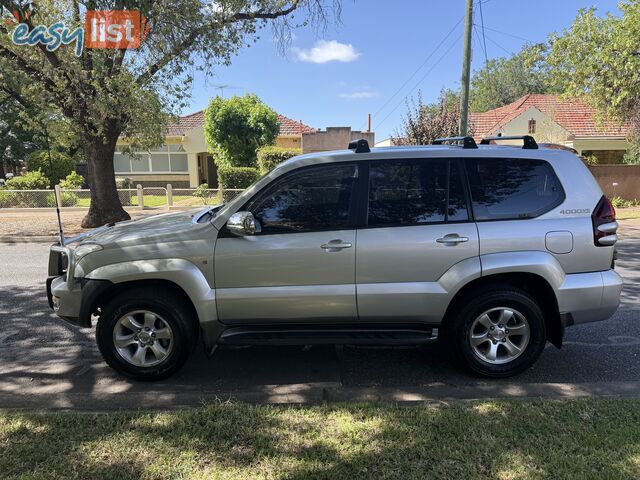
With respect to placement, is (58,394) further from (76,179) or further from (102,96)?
(76,179)

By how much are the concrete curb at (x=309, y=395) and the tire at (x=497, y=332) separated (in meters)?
0.22

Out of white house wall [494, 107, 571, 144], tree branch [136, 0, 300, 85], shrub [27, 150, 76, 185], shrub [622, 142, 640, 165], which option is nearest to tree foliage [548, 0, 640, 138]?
shrub [622, 142, 640, 165]

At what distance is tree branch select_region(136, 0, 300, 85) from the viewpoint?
11.4m

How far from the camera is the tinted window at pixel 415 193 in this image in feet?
12.4

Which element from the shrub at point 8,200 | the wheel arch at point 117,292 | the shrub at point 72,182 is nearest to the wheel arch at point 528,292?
the wheel arch at point 117,292

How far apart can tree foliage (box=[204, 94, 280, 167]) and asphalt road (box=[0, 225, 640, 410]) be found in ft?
63.9

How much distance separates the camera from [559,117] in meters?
26.0

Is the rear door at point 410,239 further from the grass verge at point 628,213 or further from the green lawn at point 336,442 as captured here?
the grass verge at point 628,213

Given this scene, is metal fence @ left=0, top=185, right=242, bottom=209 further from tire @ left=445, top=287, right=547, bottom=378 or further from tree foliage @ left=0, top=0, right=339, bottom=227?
tire @ left=445, top=287, right=547, bottom=378


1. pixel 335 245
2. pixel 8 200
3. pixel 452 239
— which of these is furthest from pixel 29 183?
pixel 452 239

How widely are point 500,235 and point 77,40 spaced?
38.4ft

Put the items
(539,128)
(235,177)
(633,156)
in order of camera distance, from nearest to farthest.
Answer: (235,177) → (633,156) → (539,128)

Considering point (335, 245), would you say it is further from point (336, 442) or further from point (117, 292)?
point (117, 292)

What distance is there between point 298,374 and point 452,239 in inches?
67.9
